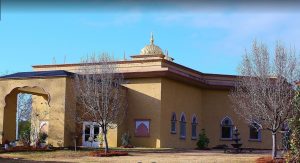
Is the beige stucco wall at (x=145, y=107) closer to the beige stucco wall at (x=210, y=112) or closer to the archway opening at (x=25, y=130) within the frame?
the beige stucco wall at (x=210, y=112)

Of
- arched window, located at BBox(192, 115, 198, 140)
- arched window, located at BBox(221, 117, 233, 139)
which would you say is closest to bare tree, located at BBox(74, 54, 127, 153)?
arched window, located at BBox(192, 115, 198, 140)

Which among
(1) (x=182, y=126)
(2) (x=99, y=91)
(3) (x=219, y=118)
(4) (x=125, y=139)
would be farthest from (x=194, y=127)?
(2) (x=99, y=91)

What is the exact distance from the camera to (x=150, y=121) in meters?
33.9

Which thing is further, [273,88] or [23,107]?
[23,107]

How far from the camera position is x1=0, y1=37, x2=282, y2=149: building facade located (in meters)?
29.5

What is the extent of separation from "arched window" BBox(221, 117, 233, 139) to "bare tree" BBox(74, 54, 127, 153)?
1132 centimetres

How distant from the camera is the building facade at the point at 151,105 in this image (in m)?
29.5

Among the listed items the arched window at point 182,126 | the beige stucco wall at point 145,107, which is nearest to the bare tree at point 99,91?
the beige stucco wall at point 145,107

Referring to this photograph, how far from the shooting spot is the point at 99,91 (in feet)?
92.3

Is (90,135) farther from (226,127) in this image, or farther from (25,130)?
(226,127)

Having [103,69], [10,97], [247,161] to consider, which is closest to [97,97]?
[103,69]

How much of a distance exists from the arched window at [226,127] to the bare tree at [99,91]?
11.3m

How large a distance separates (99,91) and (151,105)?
22.0ft

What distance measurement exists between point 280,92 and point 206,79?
17.1 meters
